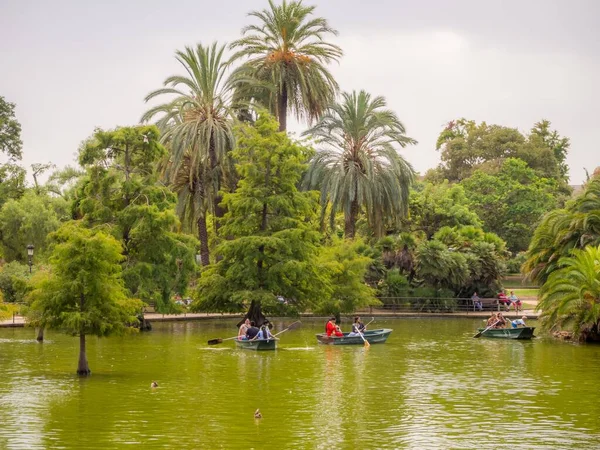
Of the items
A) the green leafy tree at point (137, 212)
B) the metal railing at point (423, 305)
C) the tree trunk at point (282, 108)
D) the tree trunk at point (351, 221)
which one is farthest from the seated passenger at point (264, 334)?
the tree trunk at point (282, 108)

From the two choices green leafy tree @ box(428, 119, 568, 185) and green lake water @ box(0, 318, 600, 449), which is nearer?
green lake water @ box(0, 318, 600, 449)

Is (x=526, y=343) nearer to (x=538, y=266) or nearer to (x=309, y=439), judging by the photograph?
(x=538, y=266)

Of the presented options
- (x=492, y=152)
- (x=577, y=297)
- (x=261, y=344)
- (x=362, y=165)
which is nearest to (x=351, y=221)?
(x=362, y=165)

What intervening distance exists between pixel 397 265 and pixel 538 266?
685 inches

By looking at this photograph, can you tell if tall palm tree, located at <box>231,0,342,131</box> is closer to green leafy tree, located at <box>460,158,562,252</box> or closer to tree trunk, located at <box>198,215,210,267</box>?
tree trunk, located at <box>198,215,210,267</box>

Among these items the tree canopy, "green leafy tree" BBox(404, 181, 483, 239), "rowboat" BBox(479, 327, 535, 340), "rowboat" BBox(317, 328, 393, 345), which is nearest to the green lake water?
"rowboat" BBox(317, 328, 393, 345)

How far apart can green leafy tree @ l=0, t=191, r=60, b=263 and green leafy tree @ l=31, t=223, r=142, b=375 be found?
42.7 metres


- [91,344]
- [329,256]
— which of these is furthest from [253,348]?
[329,256]

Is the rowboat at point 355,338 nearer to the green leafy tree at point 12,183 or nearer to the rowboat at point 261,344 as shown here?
the rowboat at point 261,344

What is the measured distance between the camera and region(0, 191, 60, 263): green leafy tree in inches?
2928

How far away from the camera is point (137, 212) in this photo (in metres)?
50.3

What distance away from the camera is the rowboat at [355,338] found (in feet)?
154

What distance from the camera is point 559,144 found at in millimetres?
137250

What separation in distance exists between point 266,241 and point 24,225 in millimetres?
27326
